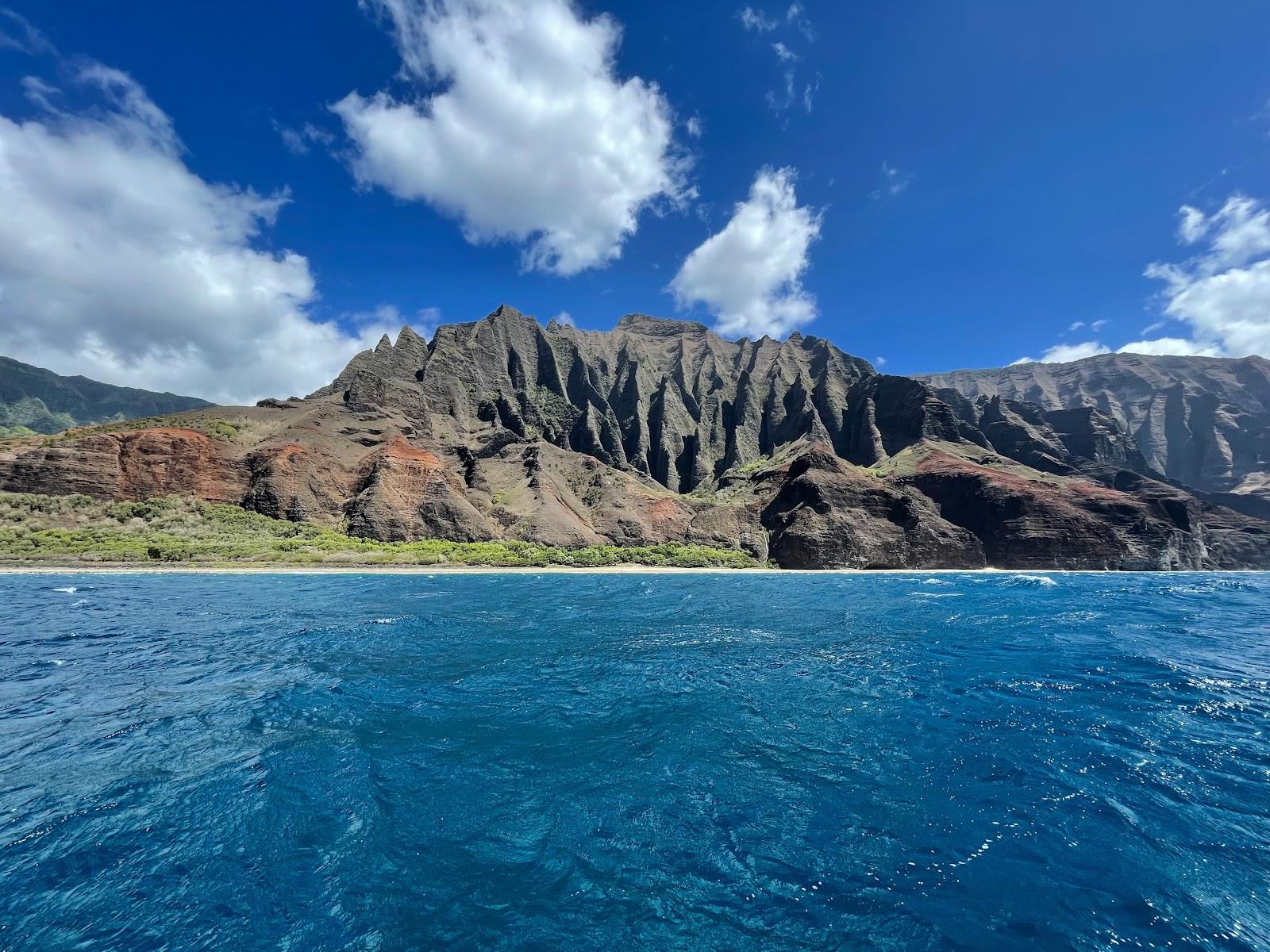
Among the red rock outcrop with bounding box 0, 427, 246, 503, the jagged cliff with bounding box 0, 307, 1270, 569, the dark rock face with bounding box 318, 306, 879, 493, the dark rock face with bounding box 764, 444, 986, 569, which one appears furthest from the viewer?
the dark rock face with bounding box 318, 306, 879, 493

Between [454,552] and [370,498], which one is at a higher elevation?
[370,498]

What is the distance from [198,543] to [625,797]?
7370cm

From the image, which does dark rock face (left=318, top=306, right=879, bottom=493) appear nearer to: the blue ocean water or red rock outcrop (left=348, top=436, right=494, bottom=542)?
red rock outcrop (left=348, top=436, right=494, bottom=542)

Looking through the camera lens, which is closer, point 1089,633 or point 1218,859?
point 1218,859

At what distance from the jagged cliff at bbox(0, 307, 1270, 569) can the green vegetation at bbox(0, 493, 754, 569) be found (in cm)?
367

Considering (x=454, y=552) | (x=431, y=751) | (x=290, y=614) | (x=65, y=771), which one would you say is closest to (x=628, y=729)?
(x=431, y=751)

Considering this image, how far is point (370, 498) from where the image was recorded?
7831 centimetres

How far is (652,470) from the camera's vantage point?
161 metres

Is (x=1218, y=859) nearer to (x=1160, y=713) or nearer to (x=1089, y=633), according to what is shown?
(x=1160, y=713)

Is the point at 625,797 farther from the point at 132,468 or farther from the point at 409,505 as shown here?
the point at 132,468

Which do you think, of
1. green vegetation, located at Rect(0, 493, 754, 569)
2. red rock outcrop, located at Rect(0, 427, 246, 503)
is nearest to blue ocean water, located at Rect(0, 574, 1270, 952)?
green vegetation, located at Rect(0, 493, 754, 569)

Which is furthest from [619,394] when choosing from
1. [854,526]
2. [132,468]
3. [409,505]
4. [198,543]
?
[198,543]

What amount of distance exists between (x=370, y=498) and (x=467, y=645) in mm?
66679

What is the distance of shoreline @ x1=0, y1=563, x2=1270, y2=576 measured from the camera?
50094 millimetres
